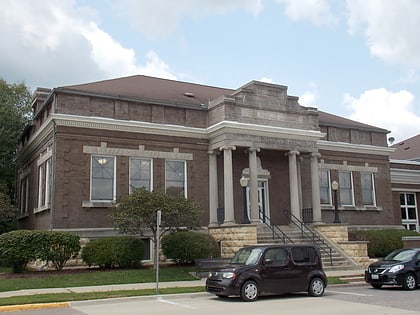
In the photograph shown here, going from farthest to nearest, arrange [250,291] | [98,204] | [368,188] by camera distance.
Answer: [368,188], [98,204], [250,291]

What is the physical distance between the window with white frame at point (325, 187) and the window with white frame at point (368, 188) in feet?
8.49

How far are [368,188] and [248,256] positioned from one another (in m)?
19.0

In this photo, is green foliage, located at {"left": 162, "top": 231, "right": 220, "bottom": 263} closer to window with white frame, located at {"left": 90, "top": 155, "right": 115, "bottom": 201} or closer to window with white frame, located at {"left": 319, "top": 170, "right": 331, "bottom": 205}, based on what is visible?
window with white frame, located at {"left": 90, "top": 155, "right": 115, "bottom": 201}

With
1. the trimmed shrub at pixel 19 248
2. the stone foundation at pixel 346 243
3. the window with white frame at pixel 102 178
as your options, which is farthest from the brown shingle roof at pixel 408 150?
the trimmed shrub at pixel 19 248

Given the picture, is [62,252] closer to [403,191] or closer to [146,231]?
[146,231]

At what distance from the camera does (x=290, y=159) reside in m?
26.5

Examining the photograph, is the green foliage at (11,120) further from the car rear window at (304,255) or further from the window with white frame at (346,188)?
the car rear window at (304,255)

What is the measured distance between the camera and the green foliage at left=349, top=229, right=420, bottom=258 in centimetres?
2617

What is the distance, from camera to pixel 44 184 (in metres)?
25.0

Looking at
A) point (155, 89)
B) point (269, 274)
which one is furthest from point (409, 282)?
point (155, 89)

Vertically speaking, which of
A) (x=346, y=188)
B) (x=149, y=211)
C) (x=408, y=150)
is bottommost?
(x=149, y=211)

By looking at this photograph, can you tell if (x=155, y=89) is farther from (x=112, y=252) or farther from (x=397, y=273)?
(x=397, y=273)

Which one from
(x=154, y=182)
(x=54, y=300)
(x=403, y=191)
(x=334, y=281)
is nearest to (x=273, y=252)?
(x=334, y=281)

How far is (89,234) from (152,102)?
7167 millimetres
